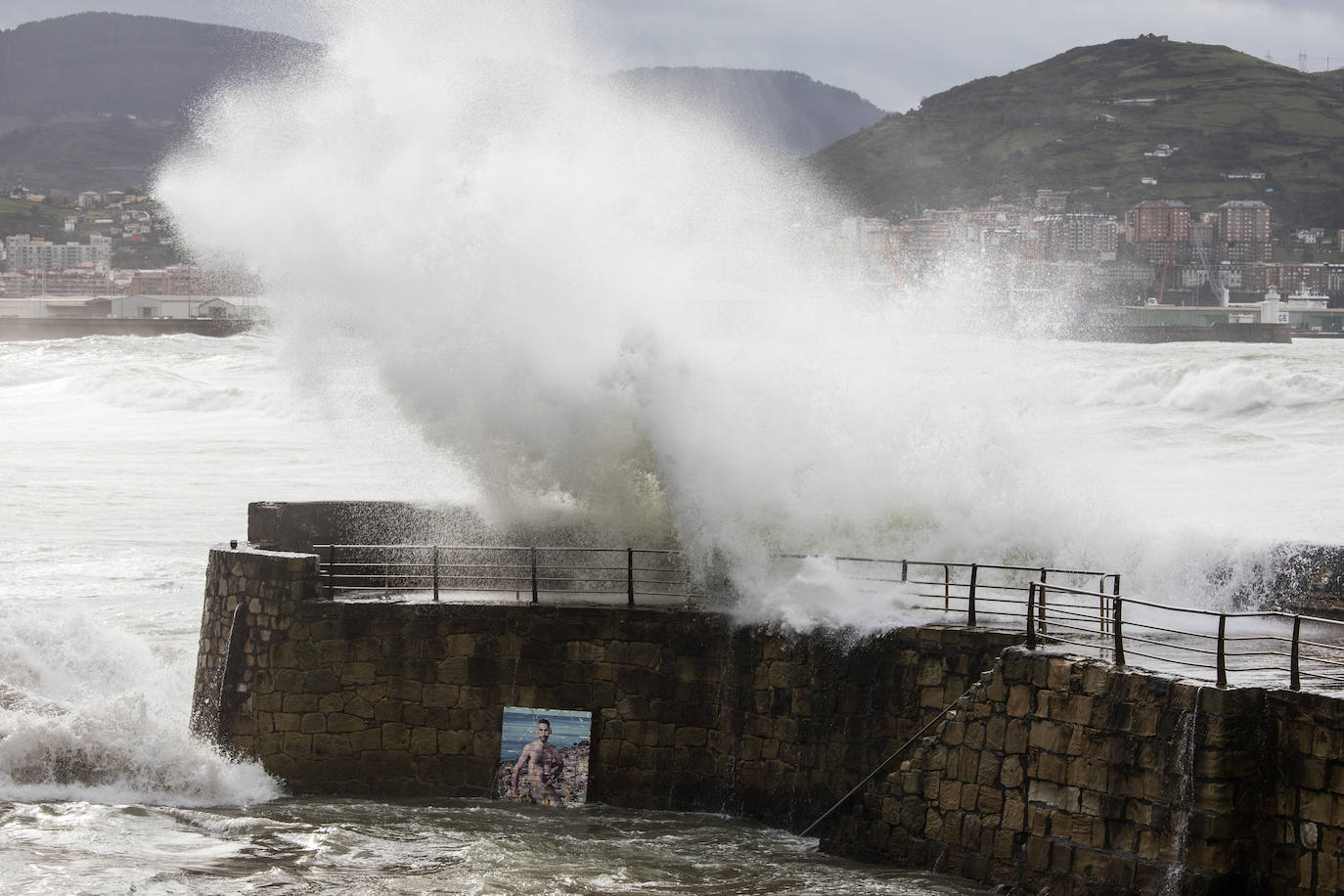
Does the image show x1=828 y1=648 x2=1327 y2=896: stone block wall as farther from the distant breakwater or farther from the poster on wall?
the poster on wall

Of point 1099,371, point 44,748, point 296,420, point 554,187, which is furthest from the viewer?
point 296,420

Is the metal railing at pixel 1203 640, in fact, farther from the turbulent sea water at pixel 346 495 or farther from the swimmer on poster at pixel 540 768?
the swimmer on poster at pixel 540 768

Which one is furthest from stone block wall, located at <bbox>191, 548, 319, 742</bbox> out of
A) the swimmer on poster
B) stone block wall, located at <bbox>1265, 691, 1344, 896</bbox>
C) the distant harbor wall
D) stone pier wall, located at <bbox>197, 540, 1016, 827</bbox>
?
the distant harbor wall

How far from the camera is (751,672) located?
1380 cm

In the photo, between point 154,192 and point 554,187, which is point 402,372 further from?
point 154,192

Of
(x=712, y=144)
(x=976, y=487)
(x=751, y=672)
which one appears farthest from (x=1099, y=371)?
(x=751, y=672)

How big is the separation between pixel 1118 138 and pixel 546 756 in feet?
404

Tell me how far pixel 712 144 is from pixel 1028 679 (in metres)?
17.4

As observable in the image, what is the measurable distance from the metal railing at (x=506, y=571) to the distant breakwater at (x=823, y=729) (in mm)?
619

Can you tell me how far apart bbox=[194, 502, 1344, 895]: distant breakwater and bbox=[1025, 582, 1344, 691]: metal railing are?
0.41 meters

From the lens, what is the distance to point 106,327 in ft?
335

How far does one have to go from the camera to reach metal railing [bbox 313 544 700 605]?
606 inches

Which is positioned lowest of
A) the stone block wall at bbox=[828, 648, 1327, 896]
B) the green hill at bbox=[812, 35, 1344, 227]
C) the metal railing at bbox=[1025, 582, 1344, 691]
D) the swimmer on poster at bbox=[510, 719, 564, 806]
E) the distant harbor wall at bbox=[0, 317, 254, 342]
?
the swimmer on poster at bbox=[510, 719, 564, 806]

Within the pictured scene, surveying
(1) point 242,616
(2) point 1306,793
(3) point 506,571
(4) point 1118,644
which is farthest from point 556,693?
(2) point 1306,793
